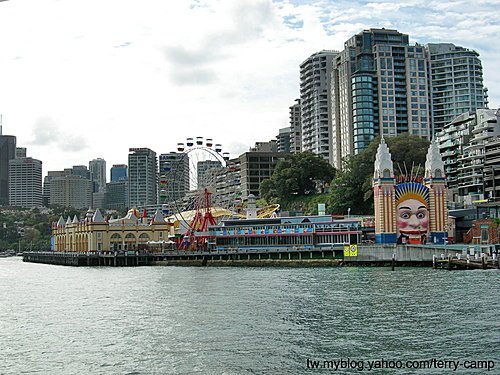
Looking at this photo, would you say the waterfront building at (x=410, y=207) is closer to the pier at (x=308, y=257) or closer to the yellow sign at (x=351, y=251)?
the yellow sign at (x=351, y=251)

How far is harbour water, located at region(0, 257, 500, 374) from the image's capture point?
33.2 m

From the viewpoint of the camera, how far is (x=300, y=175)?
148250mm

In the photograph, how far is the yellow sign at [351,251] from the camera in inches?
3663

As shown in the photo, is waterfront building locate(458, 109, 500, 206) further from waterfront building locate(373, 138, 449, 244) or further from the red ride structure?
the red ride structure

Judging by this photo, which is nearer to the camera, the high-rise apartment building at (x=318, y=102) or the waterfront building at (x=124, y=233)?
the waterfront building at (x=124, y=233)

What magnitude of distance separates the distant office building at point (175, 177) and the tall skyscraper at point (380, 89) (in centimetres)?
5340

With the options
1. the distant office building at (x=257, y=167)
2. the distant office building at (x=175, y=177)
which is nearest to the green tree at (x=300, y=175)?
the distant office building at (x=175, y=177)

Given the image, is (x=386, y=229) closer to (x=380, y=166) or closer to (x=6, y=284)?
(x=380, y=166)

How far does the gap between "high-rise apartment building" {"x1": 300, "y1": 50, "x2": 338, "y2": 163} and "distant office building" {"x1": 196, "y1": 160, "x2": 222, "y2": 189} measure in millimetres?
63662

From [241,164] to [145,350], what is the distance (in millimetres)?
163746

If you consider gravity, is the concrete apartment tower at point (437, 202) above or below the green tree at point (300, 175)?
below

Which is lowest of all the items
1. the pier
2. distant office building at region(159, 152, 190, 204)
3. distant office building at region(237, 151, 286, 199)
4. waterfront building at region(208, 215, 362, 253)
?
the pier

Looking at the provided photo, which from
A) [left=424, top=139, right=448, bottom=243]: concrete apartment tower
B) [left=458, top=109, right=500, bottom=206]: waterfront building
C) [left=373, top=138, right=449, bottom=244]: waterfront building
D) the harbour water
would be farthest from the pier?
[left=458, top=109, right=500, bottom=206]: waterfront building

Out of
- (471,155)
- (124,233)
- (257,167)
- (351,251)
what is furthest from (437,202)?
(257,167)
